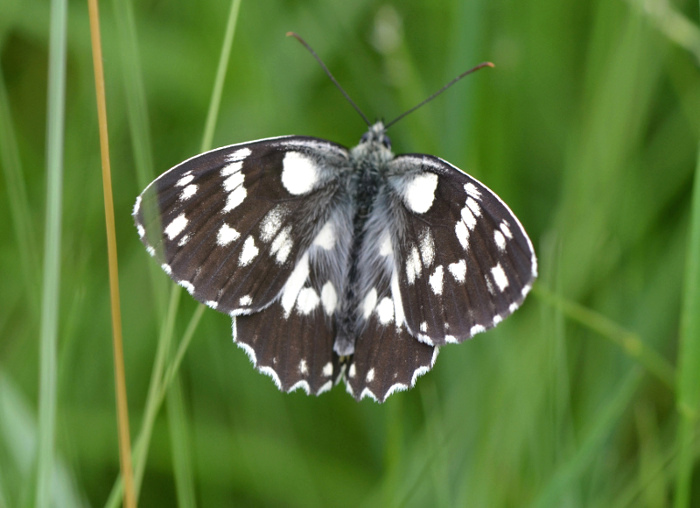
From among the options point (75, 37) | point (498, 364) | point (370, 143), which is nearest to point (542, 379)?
point (498, 364)

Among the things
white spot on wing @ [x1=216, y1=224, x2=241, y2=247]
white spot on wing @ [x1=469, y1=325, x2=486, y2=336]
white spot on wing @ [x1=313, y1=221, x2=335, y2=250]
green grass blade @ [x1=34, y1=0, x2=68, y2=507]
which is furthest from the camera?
white spot on wing @ [x1=313, y1=221, x2=335, y2=250]

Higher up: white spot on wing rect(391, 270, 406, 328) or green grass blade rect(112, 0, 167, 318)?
green grass blade rect(112, 0, 167, 318)

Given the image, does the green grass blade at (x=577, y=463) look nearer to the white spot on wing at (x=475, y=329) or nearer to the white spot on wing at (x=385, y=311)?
the white spot on wing at (x=475, y=329)

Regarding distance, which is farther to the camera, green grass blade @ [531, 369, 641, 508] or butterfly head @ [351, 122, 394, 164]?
butterfly head @ [351, 122, 394, 164]

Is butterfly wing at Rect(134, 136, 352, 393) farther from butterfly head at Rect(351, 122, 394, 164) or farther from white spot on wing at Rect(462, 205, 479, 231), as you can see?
white spot on wing at Rect(462, 205, 479, 231)

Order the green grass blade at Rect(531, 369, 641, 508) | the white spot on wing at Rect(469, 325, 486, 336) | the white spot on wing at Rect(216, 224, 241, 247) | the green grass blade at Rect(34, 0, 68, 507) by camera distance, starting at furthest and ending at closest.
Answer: the white spot on wing at Rect(216, 224, 241, 247) → the white spot on wing at Rect(469, 325, 486, 336) → the green grass blade at Rect(531, 369, 641, 508) → the green grass blade at Rect(34, 0, 68, 507)

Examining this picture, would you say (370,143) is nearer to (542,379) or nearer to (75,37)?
(542,379)

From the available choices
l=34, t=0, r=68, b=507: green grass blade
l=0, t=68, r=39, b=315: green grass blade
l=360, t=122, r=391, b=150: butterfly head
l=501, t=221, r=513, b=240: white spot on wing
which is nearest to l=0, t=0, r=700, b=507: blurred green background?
l=0, t=68, r=39, b=315: green grass blade
